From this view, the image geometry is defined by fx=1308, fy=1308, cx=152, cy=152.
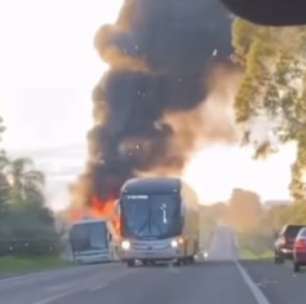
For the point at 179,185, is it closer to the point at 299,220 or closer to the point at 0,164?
the point at 299,220

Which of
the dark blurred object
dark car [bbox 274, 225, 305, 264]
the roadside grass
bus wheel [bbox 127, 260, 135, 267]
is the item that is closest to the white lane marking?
bus wheel [bbox 127, 260, 135, 267]

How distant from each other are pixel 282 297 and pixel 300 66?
29888 millimetres

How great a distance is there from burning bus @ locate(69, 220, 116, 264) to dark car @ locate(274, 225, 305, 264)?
21678 millimetres

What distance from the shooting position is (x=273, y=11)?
466cm

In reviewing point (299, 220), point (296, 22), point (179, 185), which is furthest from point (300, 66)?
point (296, 22)

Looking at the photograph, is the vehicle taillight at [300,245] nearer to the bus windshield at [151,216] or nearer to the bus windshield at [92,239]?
the bus windshield at [151,216]

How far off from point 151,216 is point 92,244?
85.5 feet

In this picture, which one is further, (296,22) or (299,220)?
(299,220)

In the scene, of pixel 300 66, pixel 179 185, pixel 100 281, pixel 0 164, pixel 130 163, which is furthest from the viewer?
pixel 0 164

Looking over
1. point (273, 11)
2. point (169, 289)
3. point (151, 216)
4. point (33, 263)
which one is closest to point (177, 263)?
point (151, 216)

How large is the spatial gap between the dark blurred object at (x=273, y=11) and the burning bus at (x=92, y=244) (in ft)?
233

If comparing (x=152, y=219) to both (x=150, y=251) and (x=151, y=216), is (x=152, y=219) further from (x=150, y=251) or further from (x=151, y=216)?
(x=150, y=251)

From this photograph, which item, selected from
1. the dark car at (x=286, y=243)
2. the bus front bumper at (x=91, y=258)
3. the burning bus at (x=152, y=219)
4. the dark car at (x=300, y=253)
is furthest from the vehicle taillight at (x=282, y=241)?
the bus front bumper at (x=91, y=258)

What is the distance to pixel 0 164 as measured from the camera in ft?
329
